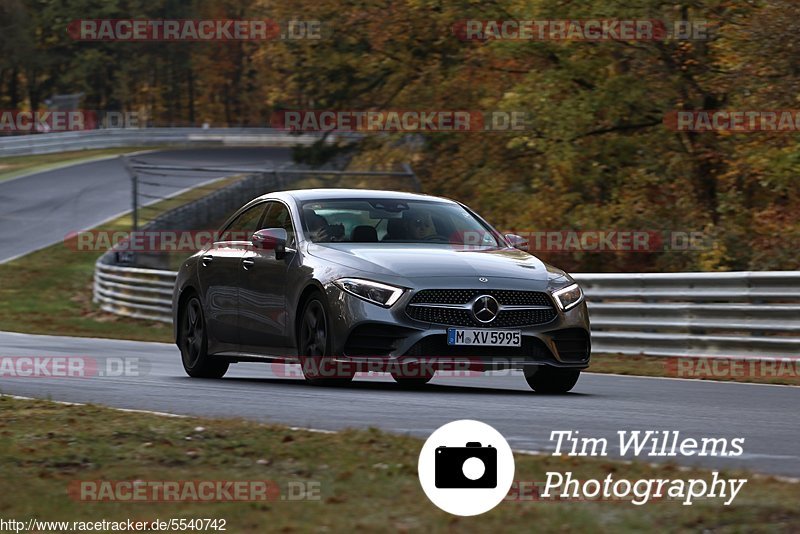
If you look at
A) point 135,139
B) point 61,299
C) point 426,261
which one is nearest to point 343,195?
point 426,261

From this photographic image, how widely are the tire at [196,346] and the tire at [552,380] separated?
293 centimetres

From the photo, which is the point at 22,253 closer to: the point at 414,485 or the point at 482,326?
the point at 482,326

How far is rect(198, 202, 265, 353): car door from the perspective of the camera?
13.2m

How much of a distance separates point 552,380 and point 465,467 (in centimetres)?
621

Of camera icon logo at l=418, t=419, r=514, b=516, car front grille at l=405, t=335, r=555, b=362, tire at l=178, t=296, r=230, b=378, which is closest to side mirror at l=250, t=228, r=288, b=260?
tire at l=178, t=296, r=230, b=378

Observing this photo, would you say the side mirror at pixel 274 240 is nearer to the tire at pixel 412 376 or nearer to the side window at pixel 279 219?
the side window at pixel 279 219

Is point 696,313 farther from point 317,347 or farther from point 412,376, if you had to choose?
point 317,347

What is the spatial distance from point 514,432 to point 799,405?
3.38 m

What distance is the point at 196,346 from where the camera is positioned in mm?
13922

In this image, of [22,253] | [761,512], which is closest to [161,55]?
[22,253]

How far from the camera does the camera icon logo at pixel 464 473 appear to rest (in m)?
5.99

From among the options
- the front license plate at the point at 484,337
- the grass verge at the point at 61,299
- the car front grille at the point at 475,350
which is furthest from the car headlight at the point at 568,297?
the grass verge at the point at 61,299

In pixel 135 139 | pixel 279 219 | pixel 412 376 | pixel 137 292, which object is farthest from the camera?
pixel 135 139

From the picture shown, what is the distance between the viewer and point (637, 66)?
27188mm
